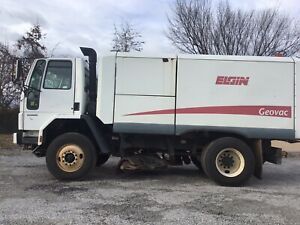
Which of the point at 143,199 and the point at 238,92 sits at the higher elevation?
the point at 238,92

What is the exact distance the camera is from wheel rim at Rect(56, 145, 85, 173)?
11031 millimetres

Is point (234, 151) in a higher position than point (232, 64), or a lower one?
lower

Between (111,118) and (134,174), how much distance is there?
186 cm

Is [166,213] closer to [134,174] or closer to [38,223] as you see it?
[38,223]

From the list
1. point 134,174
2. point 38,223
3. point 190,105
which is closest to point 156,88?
point 190,105

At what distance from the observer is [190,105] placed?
10.9 m

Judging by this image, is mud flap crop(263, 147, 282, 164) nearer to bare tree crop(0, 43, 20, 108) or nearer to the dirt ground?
the dirt ground

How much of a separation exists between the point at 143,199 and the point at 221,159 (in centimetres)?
251

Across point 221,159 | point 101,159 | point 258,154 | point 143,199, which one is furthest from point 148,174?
Answer: point 143,199

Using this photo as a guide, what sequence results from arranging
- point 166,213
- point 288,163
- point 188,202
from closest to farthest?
1. point 166,213
2. point 188,202
3. point 288,163

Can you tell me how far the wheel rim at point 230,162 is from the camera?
1095 cm

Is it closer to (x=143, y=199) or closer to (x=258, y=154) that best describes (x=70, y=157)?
(x=143, y=199)

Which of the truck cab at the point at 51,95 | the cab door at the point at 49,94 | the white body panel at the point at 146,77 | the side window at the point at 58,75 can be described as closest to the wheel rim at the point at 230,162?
the white body panel at the point at 146,77

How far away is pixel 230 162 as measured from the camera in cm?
1102
